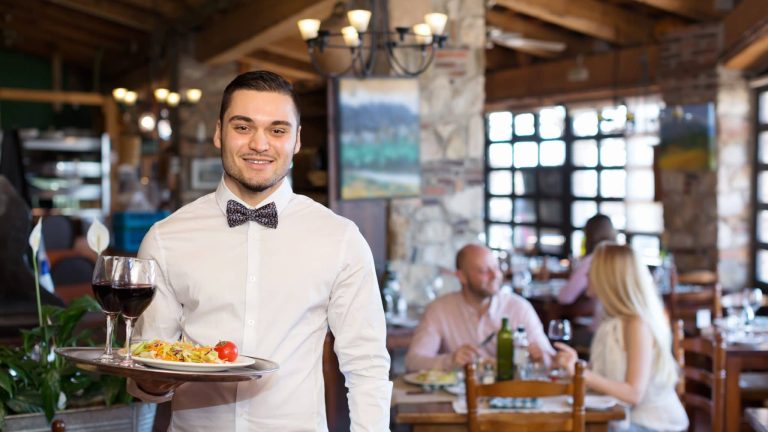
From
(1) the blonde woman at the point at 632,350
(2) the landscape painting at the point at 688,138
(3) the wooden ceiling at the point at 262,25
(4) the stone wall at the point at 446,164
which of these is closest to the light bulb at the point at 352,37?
(4) the stone wall at the point at 446,164

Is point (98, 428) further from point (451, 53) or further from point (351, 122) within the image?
point (451, 53)

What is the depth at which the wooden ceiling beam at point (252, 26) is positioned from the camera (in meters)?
8.41

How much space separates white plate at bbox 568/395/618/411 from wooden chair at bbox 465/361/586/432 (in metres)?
0.35

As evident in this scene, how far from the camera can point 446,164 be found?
704cm

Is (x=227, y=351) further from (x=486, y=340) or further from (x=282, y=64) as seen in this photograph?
(x=282, y=64)

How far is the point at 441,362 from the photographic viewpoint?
15.2ft

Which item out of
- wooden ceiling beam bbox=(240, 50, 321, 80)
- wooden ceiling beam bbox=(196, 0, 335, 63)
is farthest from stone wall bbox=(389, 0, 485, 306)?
wooden ceiling beam bbox=(240, 50, 321, 80)

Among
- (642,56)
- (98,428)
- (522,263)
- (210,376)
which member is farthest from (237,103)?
→ (642,56)

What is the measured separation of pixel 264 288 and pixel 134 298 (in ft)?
0.95

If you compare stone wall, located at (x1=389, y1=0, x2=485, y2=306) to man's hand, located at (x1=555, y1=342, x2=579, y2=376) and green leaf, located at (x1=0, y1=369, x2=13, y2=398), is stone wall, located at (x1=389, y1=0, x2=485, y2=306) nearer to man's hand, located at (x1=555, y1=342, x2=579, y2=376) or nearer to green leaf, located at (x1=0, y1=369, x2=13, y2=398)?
man's hand, located at (x1=555, y1=342, x2=579, y2=376)

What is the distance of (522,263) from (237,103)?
6850 millimetres

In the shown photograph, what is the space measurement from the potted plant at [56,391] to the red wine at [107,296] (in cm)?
67

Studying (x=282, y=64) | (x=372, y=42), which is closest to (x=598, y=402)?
(x=372, y=42)

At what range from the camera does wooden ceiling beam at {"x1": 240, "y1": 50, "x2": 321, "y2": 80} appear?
13062mm
